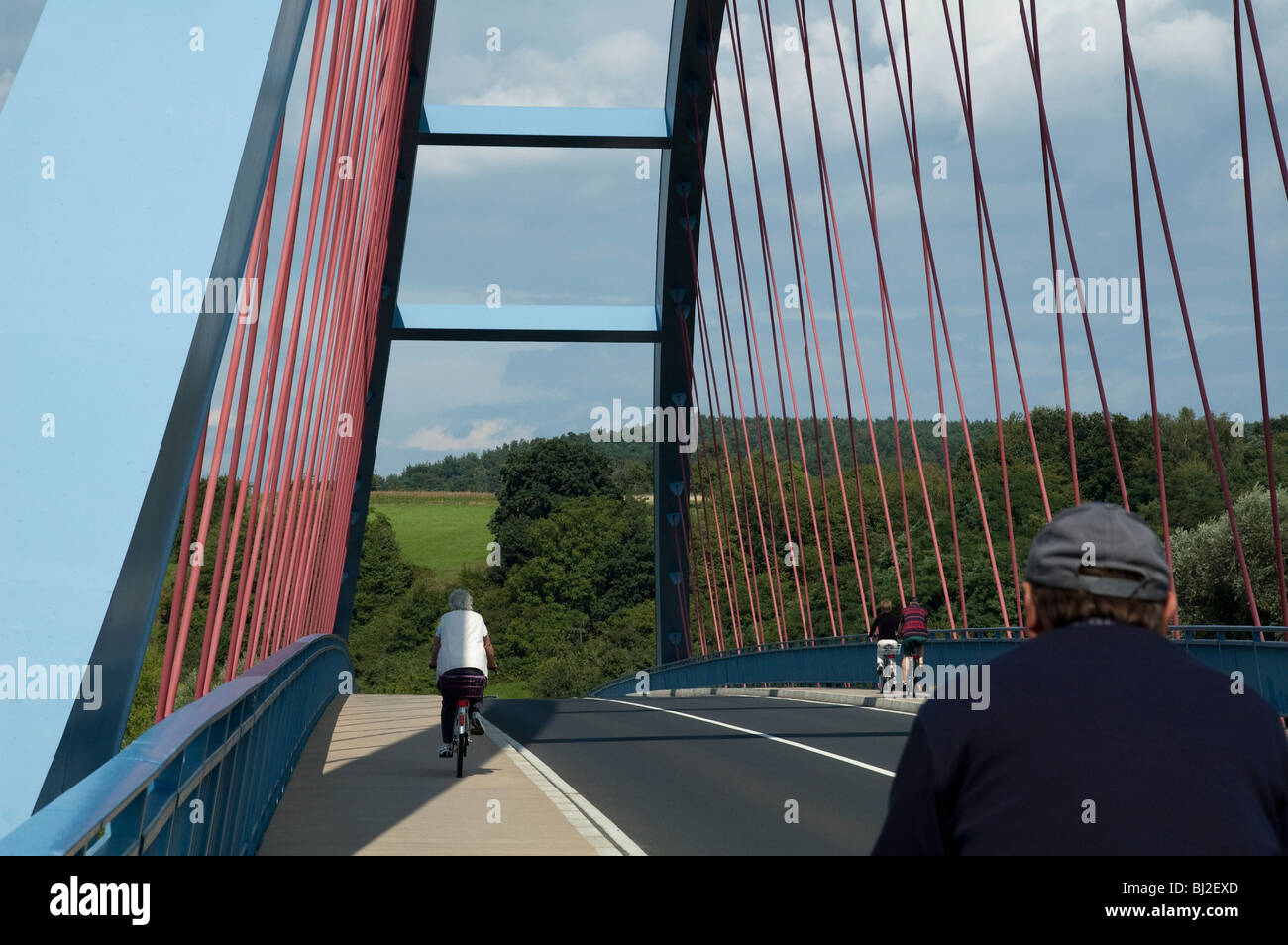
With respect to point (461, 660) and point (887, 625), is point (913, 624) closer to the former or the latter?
point (887, 625)

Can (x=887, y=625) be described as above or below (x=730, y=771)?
above

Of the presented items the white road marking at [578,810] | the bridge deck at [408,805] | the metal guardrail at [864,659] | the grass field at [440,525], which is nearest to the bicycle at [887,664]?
the metal guardrail at [864,659]

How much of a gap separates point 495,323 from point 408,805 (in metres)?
23.6

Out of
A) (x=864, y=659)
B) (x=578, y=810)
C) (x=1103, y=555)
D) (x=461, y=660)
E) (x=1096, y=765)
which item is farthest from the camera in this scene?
(x=864, y=659)

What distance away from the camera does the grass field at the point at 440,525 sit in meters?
115

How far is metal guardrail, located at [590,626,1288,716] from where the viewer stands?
13.3 m

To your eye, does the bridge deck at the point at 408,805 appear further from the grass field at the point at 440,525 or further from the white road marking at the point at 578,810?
the grass field at the point at 440,525

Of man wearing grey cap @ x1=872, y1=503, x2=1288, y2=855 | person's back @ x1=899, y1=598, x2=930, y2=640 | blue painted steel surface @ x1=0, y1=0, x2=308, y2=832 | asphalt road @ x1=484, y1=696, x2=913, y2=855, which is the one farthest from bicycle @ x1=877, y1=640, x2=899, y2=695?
man wearing grey cap @ x1=872, y1=503, x2=1288, y2=855

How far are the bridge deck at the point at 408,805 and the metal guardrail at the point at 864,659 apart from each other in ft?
13.4

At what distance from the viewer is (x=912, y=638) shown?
2072 centimetres

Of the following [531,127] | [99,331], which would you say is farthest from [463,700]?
[531,127]

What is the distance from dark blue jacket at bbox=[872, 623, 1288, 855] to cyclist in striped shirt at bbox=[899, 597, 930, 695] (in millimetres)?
18343

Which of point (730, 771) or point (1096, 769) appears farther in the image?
point (730, 771)
